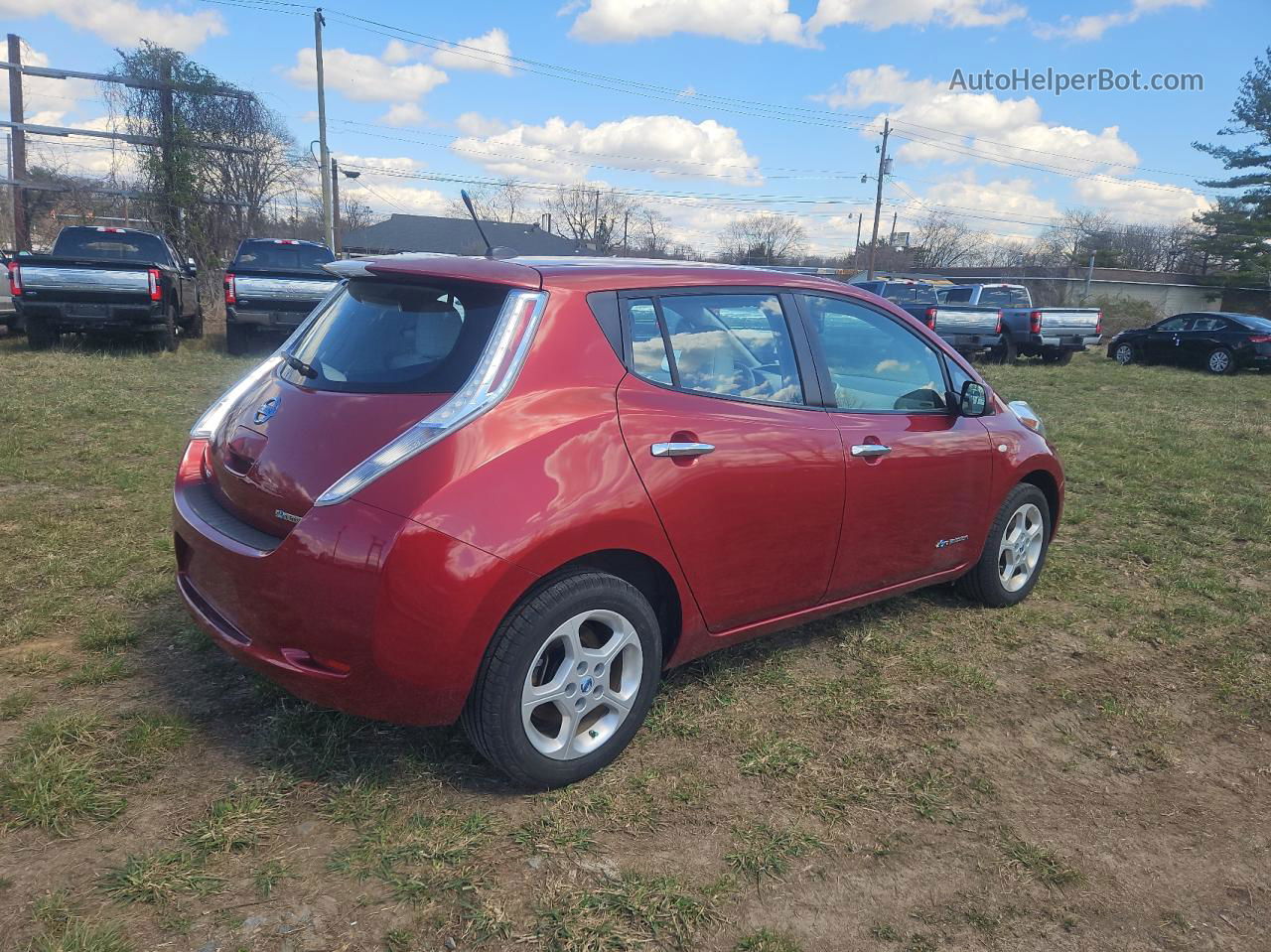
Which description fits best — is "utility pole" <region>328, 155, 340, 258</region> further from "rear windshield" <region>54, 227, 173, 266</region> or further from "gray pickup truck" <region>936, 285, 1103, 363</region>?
"gray pickup truck" <region>936, 285, 1103, 363</region>

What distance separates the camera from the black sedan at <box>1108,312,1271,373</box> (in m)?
18.5

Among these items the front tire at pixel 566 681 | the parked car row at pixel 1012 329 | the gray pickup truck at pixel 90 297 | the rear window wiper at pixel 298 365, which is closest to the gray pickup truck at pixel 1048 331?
the parked car row at pixel 1012 329

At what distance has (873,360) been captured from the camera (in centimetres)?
389

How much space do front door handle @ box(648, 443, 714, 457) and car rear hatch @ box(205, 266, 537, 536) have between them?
2.09ft

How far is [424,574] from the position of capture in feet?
7.95

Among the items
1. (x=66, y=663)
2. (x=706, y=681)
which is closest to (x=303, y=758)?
(x=66, y=663)

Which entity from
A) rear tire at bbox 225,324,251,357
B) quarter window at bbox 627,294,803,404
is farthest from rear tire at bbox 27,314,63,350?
quarter window at bbox 627,294,803,404

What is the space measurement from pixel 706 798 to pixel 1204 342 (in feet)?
67.7

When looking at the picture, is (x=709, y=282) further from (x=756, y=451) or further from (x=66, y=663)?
(x=66, y=663)

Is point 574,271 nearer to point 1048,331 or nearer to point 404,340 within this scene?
point 404,340

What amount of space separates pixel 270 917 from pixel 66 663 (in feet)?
→ 6.09

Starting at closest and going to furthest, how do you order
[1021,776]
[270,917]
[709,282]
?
[270,917] → [1021,776] → [709,282]

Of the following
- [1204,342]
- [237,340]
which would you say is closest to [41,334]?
[237,340]

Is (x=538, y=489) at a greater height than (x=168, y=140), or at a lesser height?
lesser
